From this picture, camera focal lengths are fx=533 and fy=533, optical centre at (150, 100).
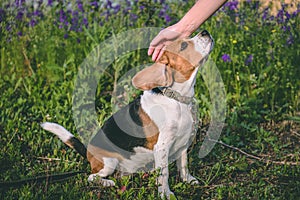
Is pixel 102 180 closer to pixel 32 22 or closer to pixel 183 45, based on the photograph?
pixel 183 45

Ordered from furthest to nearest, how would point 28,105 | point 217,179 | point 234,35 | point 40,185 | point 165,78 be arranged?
point 234,35 < point 28,105 < point 217,179 < point 40,185 < point 165,78

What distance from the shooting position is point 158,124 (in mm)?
3676

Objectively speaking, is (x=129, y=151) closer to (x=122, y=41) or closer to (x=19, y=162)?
(x=19, y=162)

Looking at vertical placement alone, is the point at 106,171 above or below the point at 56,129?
below

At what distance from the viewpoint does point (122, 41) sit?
17.7ft

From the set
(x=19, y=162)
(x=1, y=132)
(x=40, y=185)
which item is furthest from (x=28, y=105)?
(x=40, y=185)

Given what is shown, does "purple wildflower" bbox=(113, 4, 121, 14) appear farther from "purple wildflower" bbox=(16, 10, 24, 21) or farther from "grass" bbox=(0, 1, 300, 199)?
"purple wildflower" bbox=(16, 10, 24, 21)

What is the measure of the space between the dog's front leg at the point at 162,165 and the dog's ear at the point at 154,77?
0.45 meters

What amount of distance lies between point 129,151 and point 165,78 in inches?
26.3

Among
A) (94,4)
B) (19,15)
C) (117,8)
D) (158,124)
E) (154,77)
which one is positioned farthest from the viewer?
(117,8)

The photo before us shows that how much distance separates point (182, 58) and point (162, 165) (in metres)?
0.75

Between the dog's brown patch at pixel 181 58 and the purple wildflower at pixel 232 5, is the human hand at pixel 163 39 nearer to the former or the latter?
the dog's brown patch at pixel 181 58

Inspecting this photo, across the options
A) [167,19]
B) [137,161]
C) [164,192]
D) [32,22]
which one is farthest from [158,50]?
[32,22]

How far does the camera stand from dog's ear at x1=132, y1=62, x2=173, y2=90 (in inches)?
134
